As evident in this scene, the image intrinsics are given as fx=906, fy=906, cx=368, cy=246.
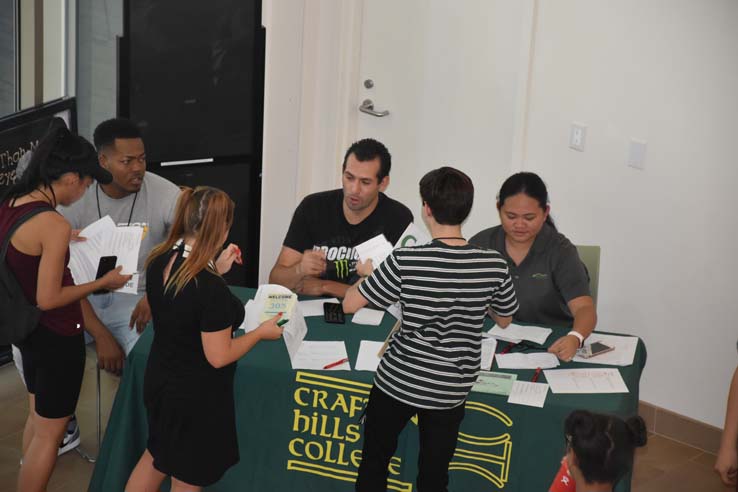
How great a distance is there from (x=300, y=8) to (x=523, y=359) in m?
2.74

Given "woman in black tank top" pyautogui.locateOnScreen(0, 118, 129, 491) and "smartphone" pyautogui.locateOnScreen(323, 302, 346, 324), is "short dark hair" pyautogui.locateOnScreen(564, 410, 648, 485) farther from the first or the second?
"woman in black tank top" pyautogui.locateOnScreen(0, 118, 129, 491)

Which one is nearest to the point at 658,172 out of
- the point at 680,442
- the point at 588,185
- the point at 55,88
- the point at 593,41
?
the point at 588,185

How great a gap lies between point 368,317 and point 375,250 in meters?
0.29

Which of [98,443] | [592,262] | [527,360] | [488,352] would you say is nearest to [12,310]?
[98,443]

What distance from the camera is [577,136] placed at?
4367mm

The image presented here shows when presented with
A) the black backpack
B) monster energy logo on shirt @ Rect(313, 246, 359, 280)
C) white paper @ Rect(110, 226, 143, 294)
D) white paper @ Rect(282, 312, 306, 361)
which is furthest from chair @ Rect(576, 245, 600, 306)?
the black backpack

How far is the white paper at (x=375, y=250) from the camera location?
3.17 meters

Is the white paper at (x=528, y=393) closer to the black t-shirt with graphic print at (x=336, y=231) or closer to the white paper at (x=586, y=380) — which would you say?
the white paper at (x=586, y=380)

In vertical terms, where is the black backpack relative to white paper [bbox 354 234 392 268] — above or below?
below

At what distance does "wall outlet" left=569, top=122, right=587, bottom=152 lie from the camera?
14.3 feet

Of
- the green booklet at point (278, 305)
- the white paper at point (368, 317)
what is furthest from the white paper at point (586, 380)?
the green booklet at point (278, 305)

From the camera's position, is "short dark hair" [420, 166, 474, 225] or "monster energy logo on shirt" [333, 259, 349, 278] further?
"monster energy logo on shirt" [333, 259, 349, 278]

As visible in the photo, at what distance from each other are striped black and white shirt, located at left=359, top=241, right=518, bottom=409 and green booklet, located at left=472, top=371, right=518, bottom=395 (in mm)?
261

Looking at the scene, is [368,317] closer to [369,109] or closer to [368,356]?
[368,356]
